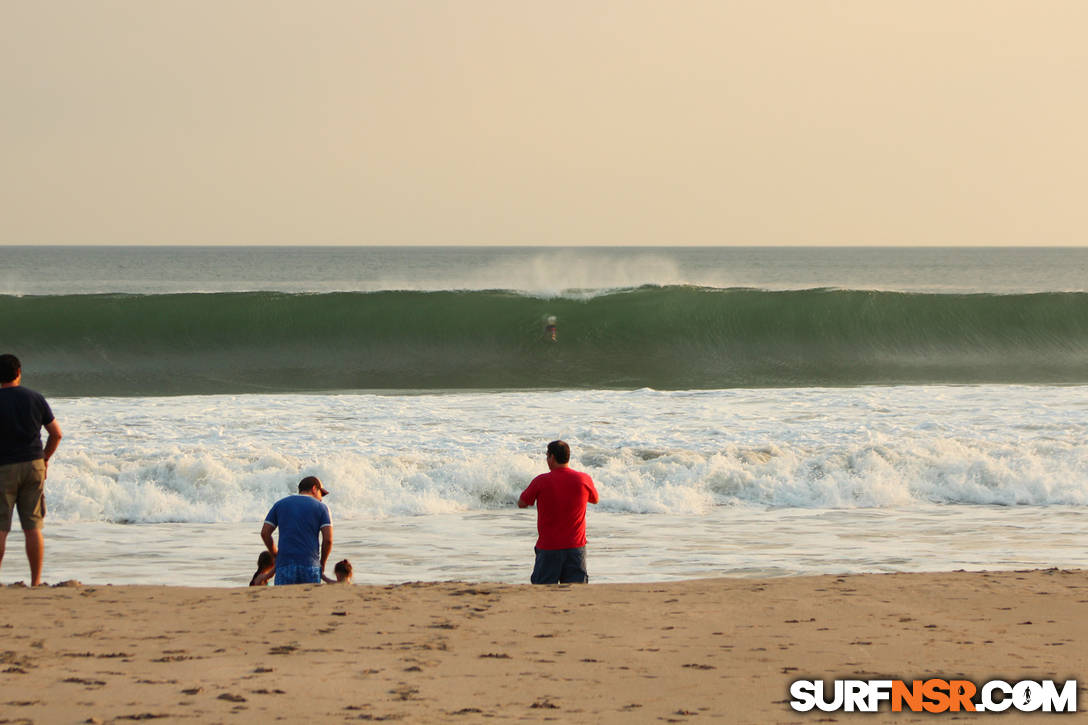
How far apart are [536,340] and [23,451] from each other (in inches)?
735

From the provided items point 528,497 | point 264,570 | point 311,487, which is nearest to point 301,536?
point 311,487

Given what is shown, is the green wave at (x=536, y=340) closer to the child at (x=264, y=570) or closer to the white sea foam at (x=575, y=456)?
the white sea foam at (x=575, y=456)

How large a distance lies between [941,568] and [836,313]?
1941 cm

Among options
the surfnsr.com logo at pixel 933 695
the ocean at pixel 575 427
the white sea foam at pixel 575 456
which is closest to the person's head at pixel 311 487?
the ocean at pixel 575 427

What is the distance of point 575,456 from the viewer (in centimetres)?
1134

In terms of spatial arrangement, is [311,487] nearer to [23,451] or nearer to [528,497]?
[528,497]

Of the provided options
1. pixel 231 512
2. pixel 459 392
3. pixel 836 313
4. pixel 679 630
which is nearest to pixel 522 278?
pixel 836 313

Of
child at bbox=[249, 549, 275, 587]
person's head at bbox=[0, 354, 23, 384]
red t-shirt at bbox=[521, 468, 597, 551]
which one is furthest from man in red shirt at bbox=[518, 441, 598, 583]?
person's head at bbox=[0, 354, 23, 384]

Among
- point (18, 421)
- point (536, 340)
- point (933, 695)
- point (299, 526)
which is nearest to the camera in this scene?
point (933, 695)

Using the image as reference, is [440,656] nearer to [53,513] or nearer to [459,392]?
[53,513]

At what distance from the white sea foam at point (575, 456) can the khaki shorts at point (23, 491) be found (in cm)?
329

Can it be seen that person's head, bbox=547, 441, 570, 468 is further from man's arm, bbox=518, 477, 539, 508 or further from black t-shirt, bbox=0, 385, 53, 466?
black t-shirt, bbox=0, 385, 53, 466

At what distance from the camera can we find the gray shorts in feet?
20.8

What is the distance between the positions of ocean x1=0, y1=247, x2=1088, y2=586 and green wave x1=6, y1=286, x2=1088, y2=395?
0.30 feet
